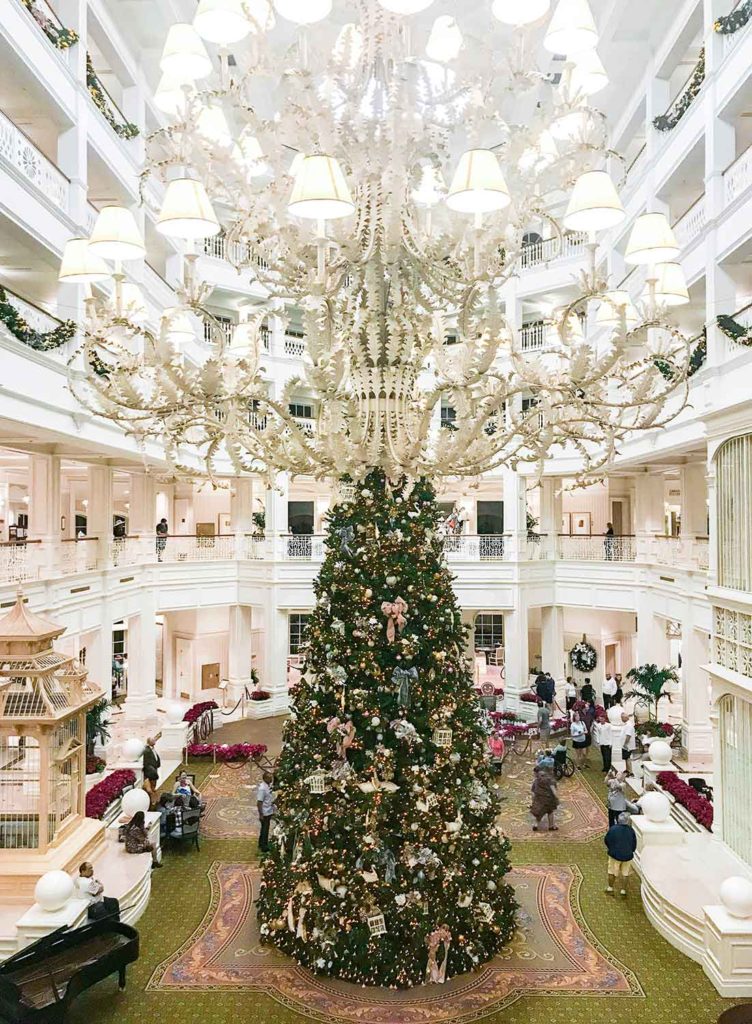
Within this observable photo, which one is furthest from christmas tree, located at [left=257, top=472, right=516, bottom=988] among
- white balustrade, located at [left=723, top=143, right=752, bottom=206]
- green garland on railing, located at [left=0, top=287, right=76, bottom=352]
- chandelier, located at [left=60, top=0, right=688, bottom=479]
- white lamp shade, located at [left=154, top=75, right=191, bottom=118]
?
white balustrade, located at [left=723, top=143, right=752, bottom=206]

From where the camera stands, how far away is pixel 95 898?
7133 mm

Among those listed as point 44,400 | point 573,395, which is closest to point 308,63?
point 573,395

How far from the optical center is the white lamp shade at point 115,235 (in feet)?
13.1

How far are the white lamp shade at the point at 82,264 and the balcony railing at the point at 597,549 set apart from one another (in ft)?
50.8

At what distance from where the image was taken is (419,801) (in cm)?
639

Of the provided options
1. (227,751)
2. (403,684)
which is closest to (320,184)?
(403,684)

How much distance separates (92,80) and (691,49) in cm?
1057

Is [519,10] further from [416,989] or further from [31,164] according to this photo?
[416,989]

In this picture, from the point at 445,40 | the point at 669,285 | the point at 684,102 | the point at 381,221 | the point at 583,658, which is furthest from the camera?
the point at 583,658

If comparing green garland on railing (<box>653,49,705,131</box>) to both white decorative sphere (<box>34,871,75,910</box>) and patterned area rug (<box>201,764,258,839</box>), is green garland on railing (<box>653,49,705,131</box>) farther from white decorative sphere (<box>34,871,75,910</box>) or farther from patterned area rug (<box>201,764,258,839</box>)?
white decorative sphere (<box>34,871,75,910</box>)

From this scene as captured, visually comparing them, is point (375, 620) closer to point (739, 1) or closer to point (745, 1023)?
point (745, 1023)

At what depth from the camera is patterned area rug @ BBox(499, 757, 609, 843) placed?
10.5m

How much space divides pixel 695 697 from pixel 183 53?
45.8 feet

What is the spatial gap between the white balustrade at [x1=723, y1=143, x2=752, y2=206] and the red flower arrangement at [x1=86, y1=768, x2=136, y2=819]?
11.7 metres
